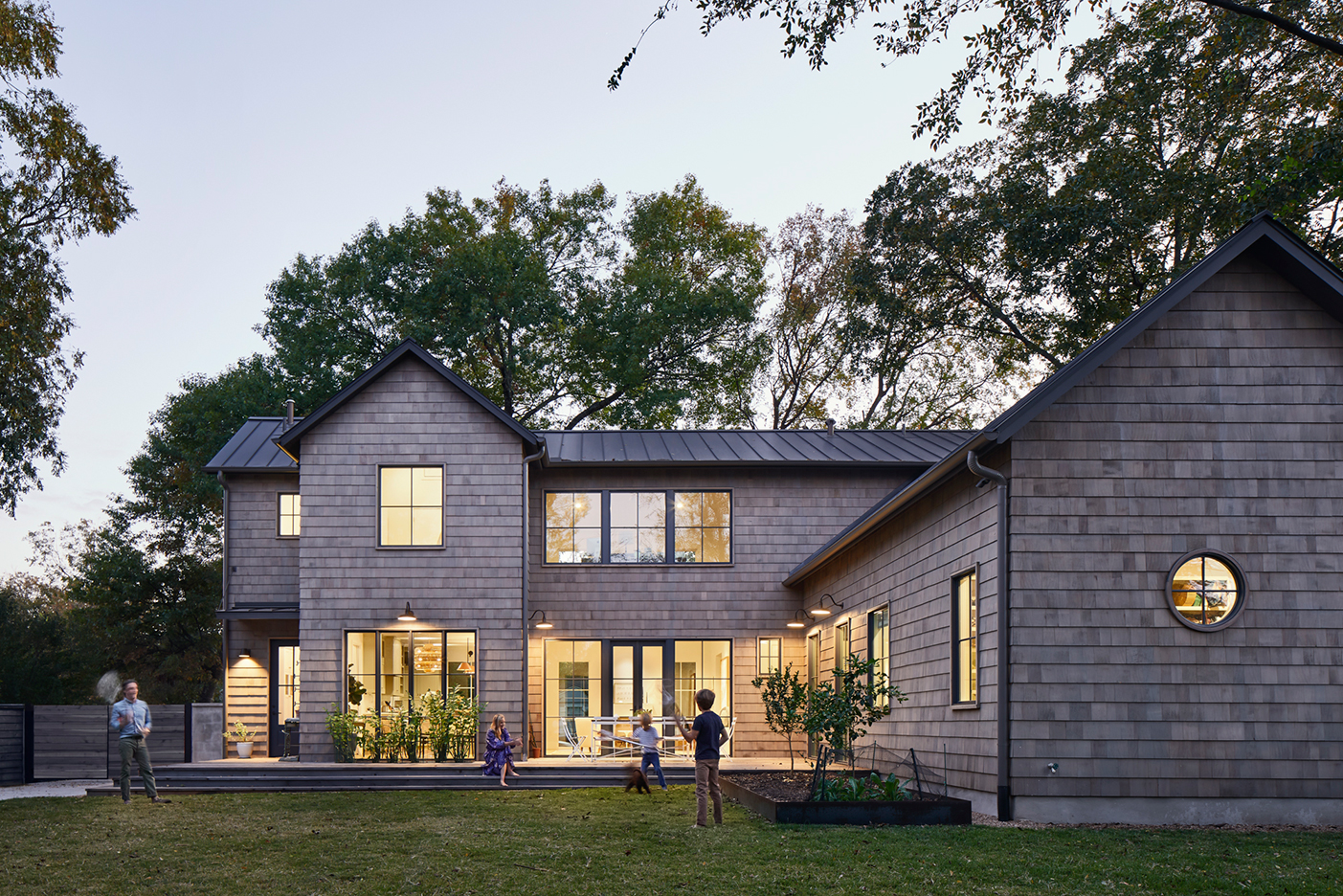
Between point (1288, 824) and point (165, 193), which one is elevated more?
point (165, 193)

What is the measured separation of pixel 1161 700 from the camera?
32.1 ft

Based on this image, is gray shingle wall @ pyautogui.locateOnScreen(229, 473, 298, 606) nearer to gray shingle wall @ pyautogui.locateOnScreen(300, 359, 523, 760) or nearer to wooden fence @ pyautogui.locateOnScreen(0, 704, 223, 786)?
wooden fence @ pyautogui.locateOnScreen(0, 704, 223, 786)

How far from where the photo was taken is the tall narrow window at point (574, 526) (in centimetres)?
1934

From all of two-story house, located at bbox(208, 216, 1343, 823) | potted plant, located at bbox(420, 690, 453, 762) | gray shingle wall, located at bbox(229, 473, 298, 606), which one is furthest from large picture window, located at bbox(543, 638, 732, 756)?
gray shingle wall, located at bbox(229, 473, 298, 606)

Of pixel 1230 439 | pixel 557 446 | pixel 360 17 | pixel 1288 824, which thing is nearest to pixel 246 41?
pixel 360 17

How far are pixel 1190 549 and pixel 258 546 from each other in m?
15.1

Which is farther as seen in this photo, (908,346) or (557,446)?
(908,346)

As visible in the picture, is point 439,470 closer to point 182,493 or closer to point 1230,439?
point 1230,439

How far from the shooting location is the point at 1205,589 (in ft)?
33.0

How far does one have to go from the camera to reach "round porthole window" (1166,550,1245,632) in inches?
392

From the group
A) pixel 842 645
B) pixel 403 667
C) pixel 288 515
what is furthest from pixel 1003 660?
pixel 288 515

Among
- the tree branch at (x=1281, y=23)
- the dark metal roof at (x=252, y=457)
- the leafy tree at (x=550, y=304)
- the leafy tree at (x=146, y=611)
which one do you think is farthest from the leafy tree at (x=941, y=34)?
the leafy tree at (x=146, y=611)

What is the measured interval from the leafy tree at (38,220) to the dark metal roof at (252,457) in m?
2.51

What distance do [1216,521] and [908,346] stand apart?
20.4 meters
